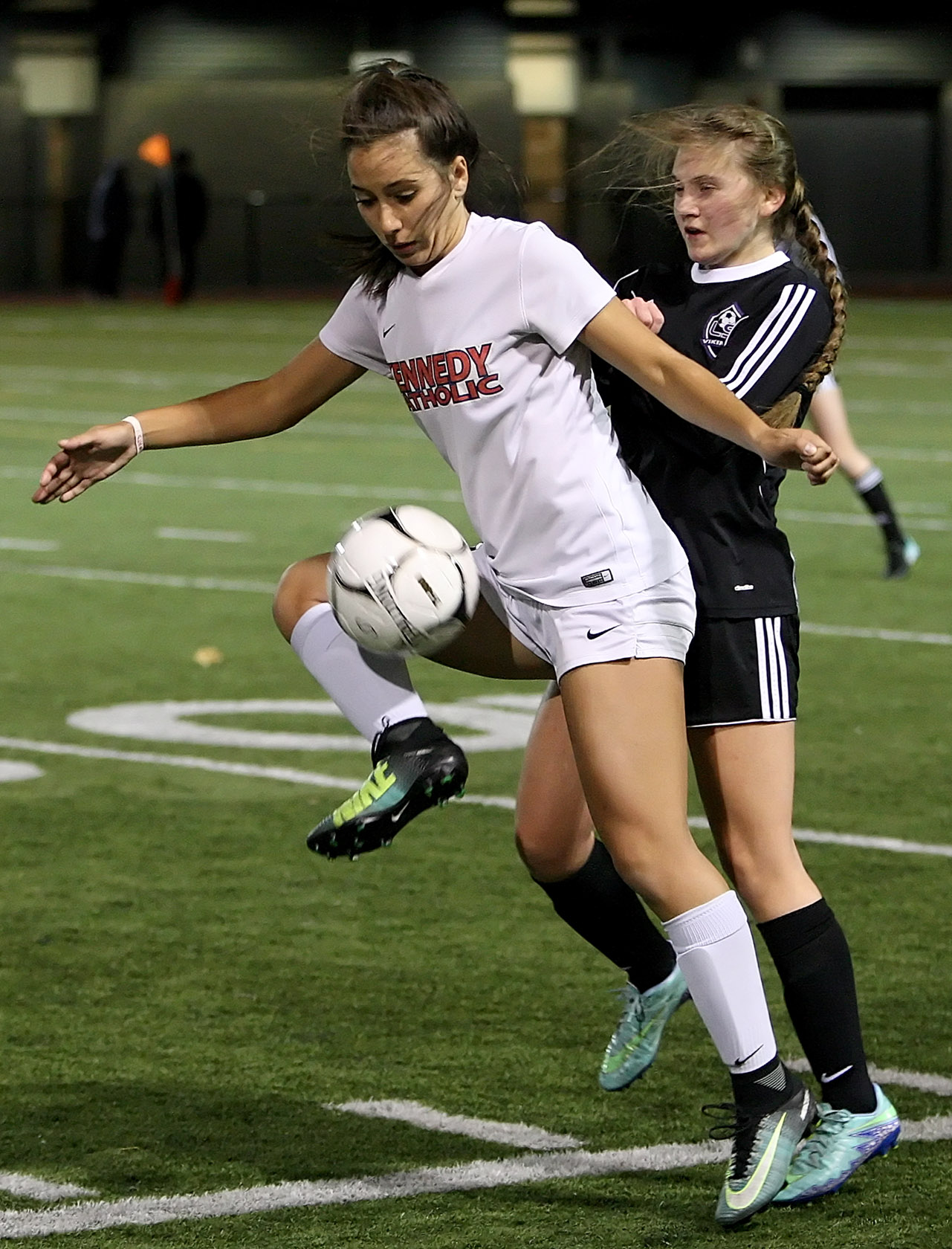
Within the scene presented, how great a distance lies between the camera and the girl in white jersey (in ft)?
13.6

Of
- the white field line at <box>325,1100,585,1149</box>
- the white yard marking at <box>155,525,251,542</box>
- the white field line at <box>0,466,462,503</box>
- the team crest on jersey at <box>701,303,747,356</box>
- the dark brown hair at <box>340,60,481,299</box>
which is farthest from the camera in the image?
the white field line at <box>0,466,462,503</box>

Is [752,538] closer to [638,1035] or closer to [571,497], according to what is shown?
[571,497]

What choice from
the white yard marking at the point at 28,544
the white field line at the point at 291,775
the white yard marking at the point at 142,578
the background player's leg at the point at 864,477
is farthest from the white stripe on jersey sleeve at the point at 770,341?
the white yard marking at the point at 28,544

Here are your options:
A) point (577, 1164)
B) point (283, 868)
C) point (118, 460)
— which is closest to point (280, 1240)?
point (577, 1164)

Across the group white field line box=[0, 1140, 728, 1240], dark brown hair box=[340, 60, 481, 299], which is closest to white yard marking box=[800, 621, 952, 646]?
white field line box=[0, 1140, 728, 1240]

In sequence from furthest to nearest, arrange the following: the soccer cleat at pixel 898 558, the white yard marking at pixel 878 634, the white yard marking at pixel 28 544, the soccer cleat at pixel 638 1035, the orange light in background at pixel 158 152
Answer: the orange light in background at pixel 158 152 < the white yard marking at pixel 28 544 < the soccer cleat at pixel 898 558 < the white yard marking at pixel 878 634 < the soccer cleat at pixel 638 1035

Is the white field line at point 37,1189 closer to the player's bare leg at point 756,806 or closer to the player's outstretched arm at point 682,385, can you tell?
the player's bare leg at point 756,806

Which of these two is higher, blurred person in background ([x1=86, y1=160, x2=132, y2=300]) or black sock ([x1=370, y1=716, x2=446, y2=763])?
black sock ([x1=370, y1=716, x2=446, y2=763])

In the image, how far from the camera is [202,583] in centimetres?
1228

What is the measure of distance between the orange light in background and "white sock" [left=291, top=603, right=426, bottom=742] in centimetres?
3523

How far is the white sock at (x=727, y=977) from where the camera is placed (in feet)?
14.0

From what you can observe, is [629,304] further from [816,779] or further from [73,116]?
[73,116]

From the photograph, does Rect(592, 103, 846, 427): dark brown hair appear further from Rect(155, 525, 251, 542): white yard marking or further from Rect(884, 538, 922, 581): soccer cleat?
Rect(155, 525, 251, 542): white yard marking

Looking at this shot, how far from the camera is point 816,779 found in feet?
26.1
